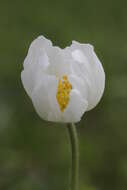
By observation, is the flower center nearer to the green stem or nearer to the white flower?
the white flower

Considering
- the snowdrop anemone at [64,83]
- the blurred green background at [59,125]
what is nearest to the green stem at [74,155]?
the snowdrop anemone at [64,83]

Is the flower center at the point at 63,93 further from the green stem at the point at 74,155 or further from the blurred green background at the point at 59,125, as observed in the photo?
the blurred green background at the point at 59,125

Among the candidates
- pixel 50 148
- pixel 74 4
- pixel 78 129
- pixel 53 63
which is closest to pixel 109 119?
pixel 78 129

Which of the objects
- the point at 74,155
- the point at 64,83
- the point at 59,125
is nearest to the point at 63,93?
the point at 64,83

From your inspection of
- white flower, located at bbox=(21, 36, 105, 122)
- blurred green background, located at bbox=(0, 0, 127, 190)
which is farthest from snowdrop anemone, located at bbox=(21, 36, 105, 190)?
blurred green background, located at bbox=(0, 0, 127, 190)

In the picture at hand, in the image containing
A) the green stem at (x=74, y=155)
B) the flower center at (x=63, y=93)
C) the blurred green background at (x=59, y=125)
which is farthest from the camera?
the blurred green background at (x=59, y=125)

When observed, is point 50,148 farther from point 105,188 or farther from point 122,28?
point 122,28
